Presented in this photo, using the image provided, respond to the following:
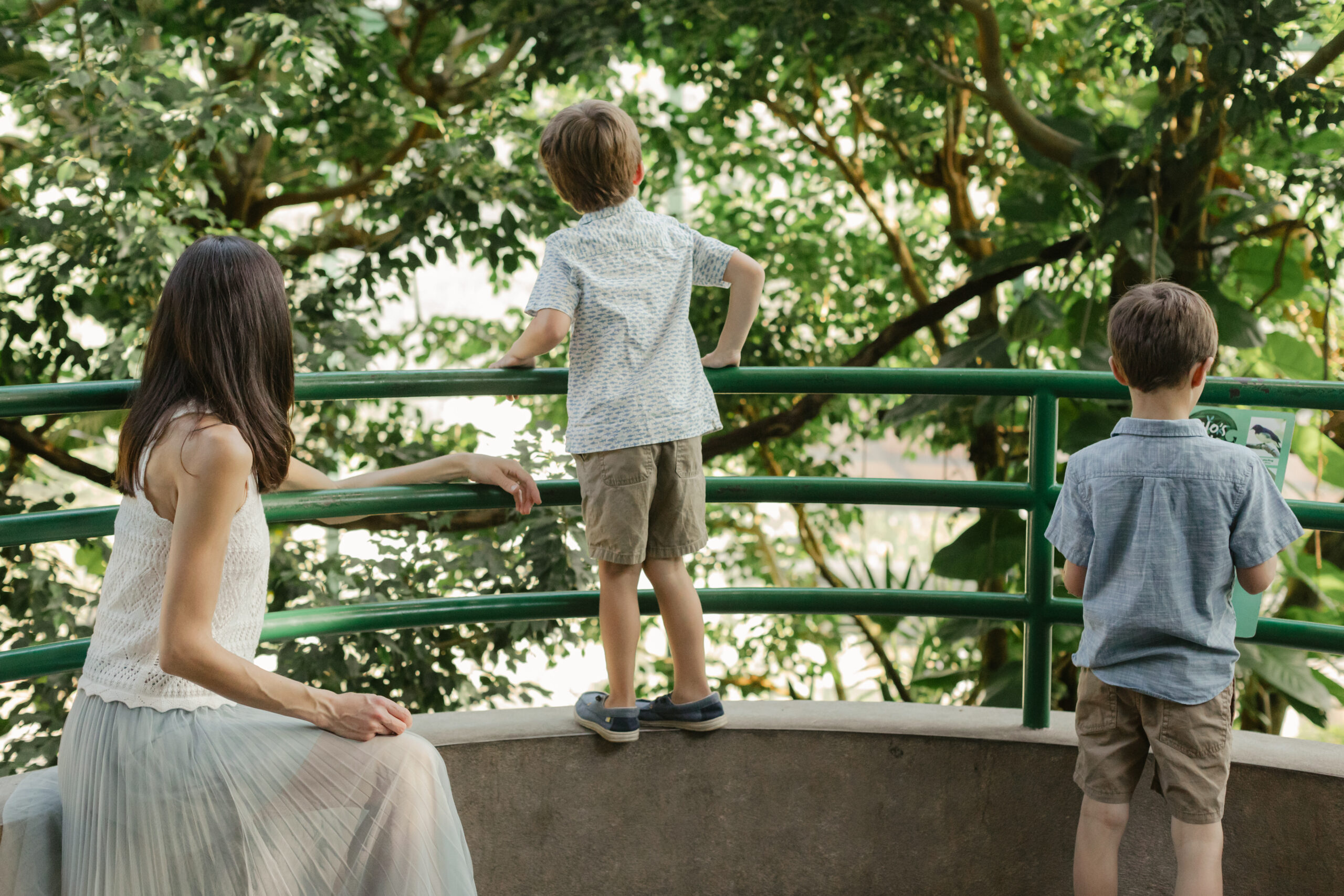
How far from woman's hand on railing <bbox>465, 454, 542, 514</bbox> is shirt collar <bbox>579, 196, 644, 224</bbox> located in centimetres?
50

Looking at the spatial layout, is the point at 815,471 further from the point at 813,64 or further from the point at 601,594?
the point at 601,594

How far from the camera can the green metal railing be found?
209 centimetres

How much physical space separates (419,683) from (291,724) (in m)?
2.82

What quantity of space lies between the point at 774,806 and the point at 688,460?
71 centimetres

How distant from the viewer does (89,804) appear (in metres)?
1.49

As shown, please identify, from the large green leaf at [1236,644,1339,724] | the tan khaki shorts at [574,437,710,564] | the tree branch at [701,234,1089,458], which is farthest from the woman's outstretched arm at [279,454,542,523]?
the tree branch at [701,234,1089,458]

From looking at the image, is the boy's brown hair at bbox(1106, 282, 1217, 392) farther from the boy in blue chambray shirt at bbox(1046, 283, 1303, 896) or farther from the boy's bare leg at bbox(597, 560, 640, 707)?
the boy's bare leg at bbox(597, 560, 640, 707)

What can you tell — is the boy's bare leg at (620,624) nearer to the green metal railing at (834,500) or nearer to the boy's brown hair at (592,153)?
the green metal railing at (834,500)

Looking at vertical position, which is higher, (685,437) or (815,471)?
(685,437)

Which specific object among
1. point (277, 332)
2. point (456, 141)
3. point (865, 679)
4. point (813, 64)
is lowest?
point (865, 679)

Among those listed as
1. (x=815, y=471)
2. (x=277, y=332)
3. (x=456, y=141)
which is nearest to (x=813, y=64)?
(x=456, y=141)

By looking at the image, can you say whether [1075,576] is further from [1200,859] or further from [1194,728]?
[1200,859]

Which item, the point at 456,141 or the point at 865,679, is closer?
the point at 456,141

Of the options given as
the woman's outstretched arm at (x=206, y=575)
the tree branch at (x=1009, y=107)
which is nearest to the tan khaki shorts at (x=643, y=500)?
the woman's outstretched arm at (x=206, y=575)
